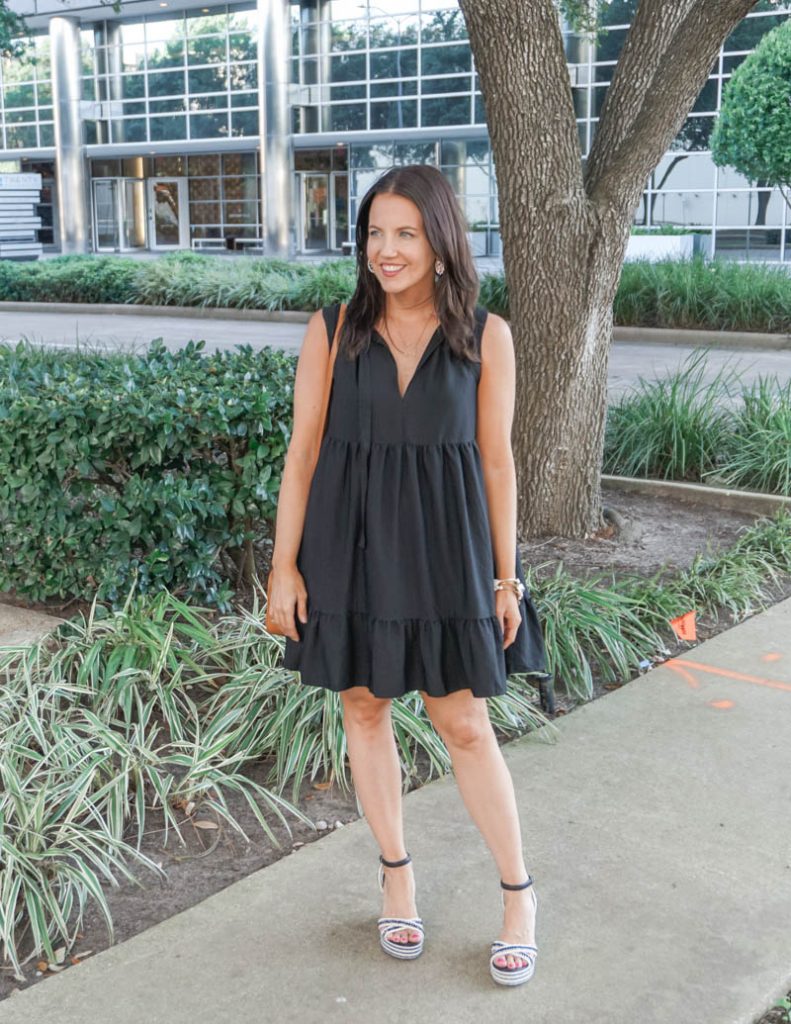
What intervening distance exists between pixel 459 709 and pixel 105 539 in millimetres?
2685

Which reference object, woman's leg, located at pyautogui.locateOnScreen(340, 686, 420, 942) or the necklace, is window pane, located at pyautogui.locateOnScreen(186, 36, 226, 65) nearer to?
the necklace

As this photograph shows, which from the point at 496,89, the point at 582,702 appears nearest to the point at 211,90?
the point at 496,89

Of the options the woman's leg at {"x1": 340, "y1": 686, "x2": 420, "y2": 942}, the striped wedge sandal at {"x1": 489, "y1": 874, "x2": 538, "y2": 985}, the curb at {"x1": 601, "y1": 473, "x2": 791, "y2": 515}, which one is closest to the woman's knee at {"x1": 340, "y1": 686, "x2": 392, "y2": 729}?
the woman's leg at {"x1": 340, "y1": 686, "x2": 420, "y2": 942}

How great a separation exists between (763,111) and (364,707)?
68.7 feet

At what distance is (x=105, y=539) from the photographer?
17.4 ft

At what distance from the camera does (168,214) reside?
43.3 metres

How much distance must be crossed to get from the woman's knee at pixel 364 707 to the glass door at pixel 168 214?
136 feet

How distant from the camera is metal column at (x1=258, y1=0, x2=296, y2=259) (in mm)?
36188

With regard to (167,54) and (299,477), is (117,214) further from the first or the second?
(299,477)

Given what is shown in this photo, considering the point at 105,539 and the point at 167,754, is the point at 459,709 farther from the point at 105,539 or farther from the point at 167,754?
the point at 105,539

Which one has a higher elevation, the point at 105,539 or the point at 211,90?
the point at 211,90

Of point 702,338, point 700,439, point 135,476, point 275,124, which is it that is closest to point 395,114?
point 275,124

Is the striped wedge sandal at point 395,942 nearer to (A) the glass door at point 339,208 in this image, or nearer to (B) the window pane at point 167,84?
(A) the glass door at point 339,208

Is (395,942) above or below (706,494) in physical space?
below
